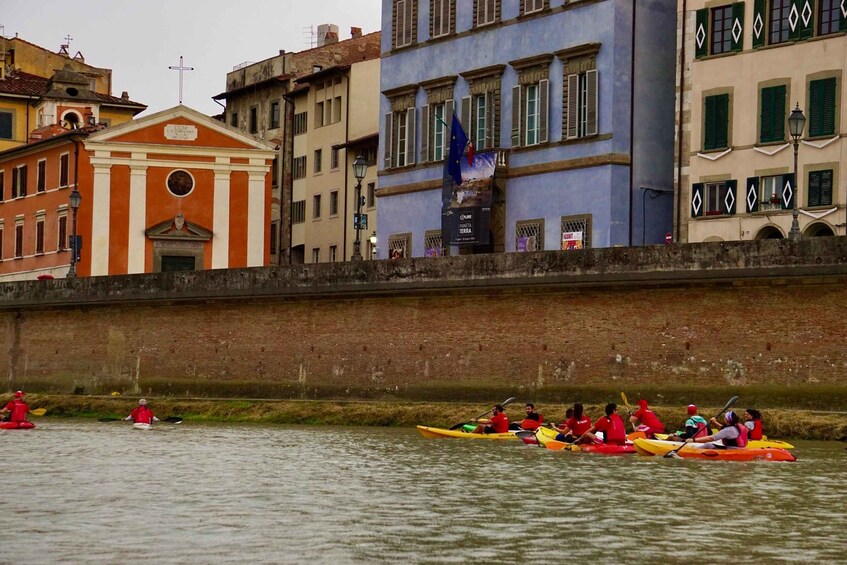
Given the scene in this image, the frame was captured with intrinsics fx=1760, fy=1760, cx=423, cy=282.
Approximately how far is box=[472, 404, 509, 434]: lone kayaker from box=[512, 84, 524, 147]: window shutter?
56.3 feet

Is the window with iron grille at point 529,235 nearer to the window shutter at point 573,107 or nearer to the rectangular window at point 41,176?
the window shutter at point 573,107

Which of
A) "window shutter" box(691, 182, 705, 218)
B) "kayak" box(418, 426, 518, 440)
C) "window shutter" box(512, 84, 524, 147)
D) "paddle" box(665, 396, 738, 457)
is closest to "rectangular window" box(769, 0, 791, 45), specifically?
"window shutter" box(691, 182, 705, 218)

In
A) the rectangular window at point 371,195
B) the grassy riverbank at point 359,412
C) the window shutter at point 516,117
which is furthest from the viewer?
the rectangular window at point 371,195

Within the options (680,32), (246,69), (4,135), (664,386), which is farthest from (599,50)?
(4,135)

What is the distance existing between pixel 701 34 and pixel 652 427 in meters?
17.3

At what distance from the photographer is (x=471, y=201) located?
57.3 m

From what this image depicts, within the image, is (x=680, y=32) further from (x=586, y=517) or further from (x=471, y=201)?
(x=586, y=517)

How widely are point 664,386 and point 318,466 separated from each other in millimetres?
9176

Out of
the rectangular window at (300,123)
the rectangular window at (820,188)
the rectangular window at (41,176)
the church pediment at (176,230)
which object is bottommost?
the church pediment at (176,230)

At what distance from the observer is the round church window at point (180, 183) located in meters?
69.8

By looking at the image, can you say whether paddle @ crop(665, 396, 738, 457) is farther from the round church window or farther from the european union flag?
the round church window

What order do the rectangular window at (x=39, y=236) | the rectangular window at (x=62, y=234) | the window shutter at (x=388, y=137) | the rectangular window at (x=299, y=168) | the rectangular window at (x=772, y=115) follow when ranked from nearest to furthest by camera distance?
the rectangular window at (x=772, y=115) → the window shutter at (x=388, y=137) → the rectangular window at (x=62, y=234) → the rectangular window at (x=39, y=236) → the rectangular window at (x=299, y=168)

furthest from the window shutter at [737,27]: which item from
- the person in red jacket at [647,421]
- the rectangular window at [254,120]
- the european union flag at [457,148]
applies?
the rectangular window at [254,120]

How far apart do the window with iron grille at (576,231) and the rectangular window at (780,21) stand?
813 cm
